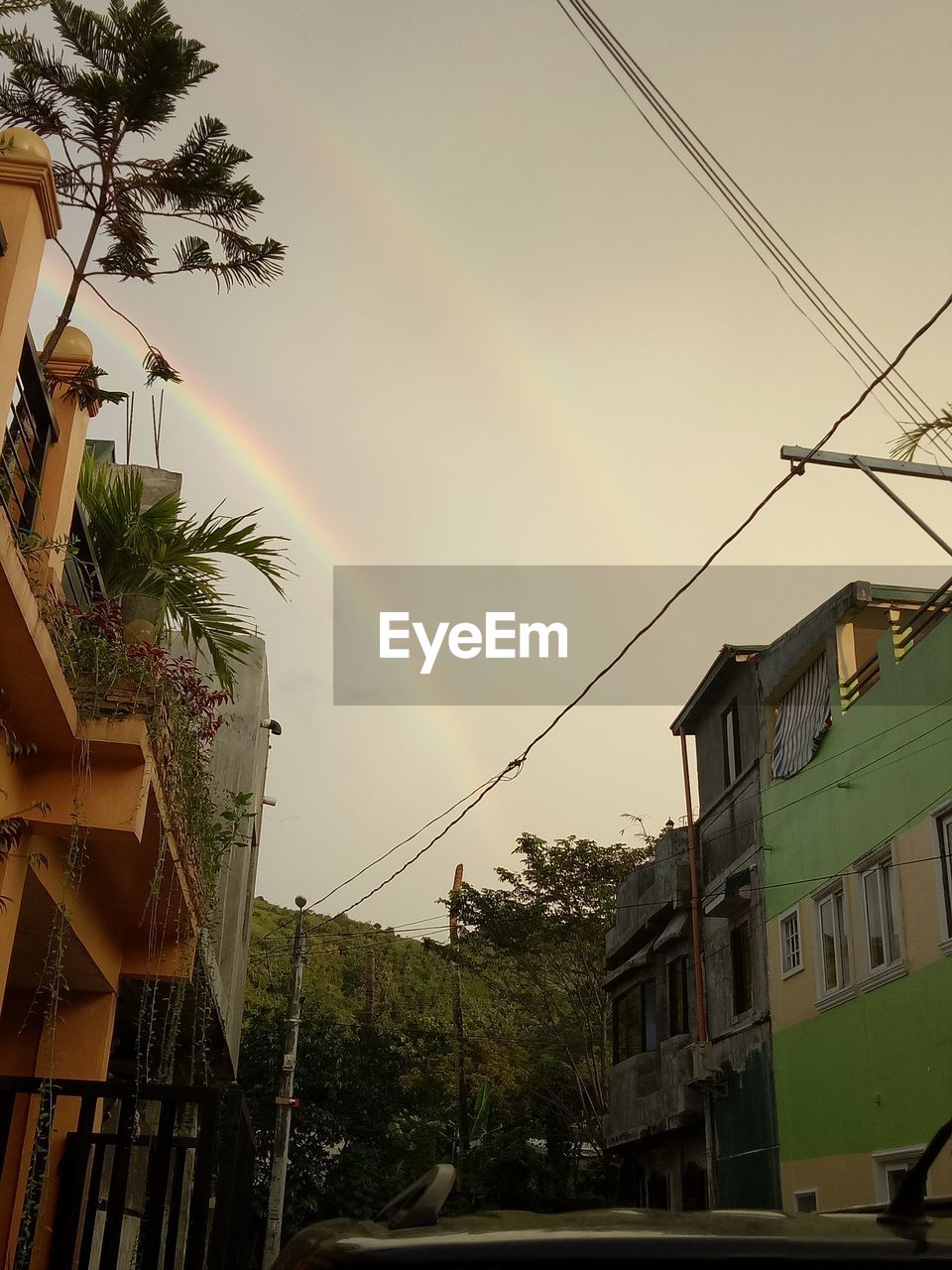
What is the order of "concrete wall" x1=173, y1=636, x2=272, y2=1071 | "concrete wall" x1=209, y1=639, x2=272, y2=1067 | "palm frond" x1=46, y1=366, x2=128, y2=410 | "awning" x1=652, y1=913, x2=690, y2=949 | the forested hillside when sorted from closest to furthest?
"palm frond" x1=46, y1=366, x2=128, y2=410
"concrete wall" x1=173, y1=636, x2=272, y2=1071
"concrete wall" x1=209, y1=639, x2=272, y2=1067
"awning" x1=652, y1=913, x2=690, y2=949
the forested hillside

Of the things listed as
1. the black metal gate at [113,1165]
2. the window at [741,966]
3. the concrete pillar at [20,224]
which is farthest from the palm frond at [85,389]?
the window at [741,966]

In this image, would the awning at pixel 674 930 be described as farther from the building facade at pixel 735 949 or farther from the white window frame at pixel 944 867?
the white window frame at pixel 944 867

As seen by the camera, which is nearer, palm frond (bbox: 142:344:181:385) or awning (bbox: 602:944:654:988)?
palm frond (bbox: 142:344:181:385)

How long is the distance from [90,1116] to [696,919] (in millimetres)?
15691

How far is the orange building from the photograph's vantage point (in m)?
5.85

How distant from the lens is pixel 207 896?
9180 mm

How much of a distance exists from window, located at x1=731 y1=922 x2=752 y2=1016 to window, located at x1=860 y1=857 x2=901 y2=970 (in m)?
4.84

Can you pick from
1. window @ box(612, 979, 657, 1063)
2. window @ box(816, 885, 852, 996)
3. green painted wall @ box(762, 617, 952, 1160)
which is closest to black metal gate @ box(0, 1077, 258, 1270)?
green painted wall @ box(762, 617, 952, 1160)

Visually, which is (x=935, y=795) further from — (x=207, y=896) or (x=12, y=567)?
(x=12, y=567)

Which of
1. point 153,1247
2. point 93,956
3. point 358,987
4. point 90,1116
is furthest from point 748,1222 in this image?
point 358,987

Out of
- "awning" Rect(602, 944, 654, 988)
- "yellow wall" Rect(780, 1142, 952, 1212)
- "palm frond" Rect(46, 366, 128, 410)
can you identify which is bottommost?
"yellow wall" Rect(780, 1142, 952, 1212)

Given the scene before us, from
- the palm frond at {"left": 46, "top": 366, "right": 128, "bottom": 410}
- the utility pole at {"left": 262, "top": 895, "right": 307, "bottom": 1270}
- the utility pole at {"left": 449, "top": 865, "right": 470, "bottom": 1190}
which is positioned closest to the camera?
the palm frond at {"left": 46, "top": 366, "right": 128, "bottom": 410}

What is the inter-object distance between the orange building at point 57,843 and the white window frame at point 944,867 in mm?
7734

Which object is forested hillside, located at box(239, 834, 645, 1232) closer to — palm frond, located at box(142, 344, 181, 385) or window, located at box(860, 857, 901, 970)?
window, located at box(860, 857, 901, 970)
